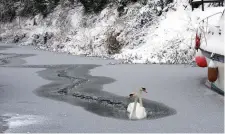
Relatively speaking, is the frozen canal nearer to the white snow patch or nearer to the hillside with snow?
the white snow patch

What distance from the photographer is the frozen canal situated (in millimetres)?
7672

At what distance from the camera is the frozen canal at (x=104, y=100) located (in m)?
7.67

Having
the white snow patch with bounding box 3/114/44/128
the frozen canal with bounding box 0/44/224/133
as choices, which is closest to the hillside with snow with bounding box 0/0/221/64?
the frozen canal with bounding box 0/44/224/133

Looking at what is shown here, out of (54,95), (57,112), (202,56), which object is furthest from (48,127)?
(202,56)

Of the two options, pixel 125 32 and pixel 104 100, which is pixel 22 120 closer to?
pixel 104 100

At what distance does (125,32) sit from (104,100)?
13.1m

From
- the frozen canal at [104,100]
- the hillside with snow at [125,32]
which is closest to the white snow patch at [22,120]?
the frozen canal at [104,100]

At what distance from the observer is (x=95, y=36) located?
80.8ft

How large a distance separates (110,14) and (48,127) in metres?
18.9

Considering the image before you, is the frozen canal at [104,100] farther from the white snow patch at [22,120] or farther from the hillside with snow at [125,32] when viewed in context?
the hillside with snow at [125,32]

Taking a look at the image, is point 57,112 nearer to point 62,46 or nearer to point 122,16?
point 122,16

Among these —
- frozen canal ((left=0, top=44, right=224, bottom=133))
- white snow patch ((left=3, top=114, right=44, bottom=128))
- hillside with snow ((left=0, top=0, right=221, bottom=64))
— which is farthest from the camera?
hillside with snow ((left=0, top=0, right=221, bottom=64))

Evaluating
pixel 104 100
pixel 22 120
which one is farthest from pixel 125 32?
pixel 22 120

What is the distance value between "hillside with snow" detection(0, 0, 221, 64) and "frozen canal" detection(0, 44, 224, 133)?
2.45 meters
